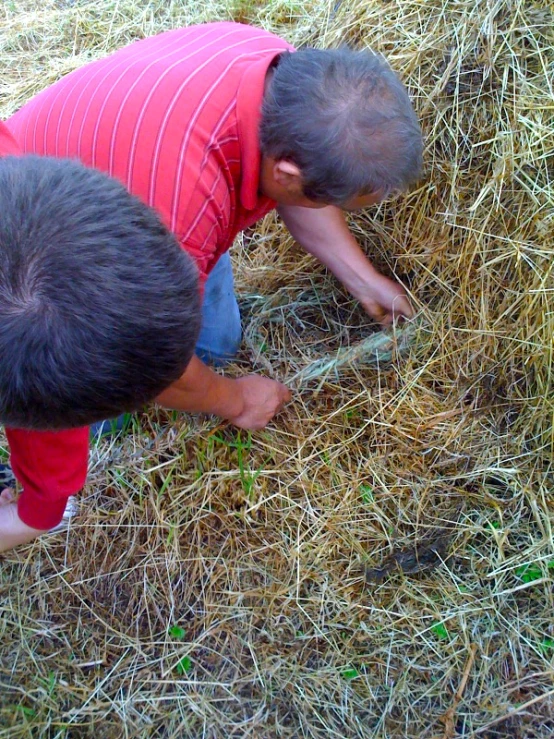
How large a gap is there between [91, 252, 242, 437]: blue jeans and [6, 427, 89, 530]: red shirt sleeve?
1.23ft

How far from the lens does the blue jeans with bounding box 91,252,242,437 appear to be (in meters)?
1.52

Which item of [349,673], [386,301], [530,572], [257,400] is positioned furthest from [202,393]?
[530,572]

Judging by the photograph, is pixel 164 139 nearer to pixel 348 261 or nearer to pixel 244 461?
pixel 348 261

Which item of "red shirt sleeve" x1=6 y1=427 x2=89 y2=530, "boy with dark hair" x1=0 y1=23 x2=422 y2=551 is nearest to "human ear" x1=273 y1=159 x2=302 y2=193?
"boy with dark hair" x1=0 y1=23 x2=422 y2=551

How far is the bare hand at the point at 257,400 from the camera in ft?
4.75

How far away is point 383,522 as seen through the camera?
1402 mm

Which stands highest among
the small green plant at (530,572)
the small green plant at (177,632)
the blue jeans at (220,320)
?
the blue jeans at (220,320)

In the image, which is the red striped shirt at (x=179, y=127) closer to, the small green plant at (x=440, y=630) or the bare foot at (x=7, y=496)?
the bare foot at (x=7, y=496)

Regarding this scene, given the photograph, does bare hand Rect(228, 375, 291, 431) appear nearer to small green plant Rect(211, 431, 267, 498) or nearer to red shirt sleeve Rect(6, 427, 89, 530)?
small green plant Rect(211, 431, 267, 498)

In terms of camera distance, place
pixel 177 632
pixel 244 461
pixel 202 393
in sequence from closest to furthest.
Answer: pixel 202 393, pixel 177 632, pixel 244 461

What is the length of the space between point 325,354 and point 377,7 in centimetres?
88

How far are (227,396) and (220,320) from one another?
284mm

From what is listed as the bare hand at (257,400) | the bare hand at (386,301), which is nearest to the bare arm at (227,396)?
the bare hand at (257,400)

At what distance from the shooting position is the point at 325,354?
1.63 metres
